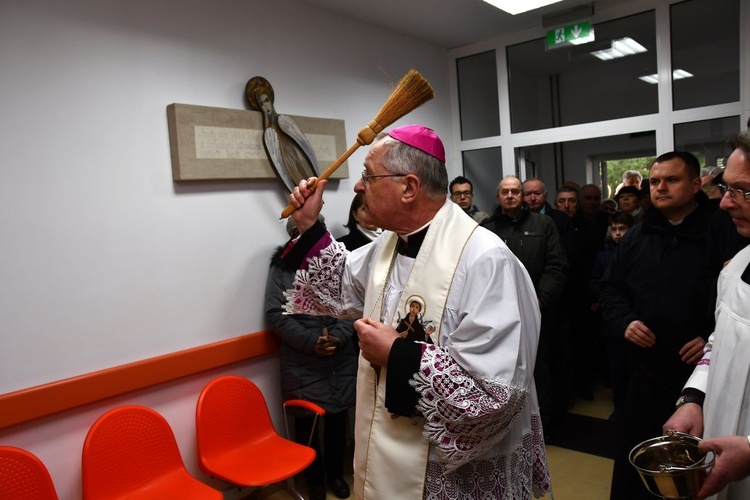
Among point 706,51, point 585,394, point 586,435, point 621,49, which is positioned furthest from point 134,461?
point 706,51

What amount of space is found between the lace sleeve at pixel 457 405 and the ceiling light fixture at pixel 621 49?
13.1 feet

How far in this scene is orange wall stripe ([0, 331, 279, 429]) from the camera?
7.43ft

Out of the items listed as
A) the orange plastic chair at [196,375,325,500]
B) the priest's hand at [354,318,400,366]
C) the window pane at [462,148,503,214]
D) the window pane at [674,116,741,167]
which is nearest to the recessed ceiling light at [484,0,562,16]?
the window pane at [674,116,741,167]

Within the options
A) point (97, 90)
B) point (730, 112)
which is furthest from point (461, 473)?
point (730, 112)

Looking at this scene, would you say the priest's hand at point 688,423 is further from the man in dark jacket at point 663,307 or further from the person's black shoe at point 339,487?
the person's black shoe at point 339,487

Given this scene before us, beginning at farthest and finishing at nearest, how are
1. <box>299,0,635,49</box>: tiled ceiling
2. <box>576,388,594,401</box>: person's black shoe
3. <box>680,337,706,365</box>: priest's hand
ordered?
<box>576,388,594,401</box>: person's black shoe < <box>299,0,635,49</box>: tiled ceiling < <box>680,337,706,365</box>: priest's hand

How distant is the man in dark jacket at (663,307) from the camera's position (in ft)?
7.52

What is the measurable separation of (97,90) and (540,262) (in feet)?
9.37

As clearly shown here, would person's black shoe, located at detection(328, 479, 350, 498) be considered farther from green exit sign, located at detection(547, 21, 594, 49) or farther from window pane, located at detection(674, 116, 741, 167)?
green exit sign, located at detection(547, 21, 594, 49)

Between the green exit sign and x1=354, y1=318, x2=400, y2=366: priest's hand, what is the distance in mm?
3816

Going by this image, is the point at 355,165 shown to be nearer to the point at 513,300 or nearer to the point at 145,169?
the point at 145,169

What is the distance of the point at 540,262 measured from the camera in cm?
373

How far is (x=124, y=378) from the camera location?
8.50 feet

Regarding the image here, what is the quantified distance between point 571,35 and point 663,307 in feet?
9.23
